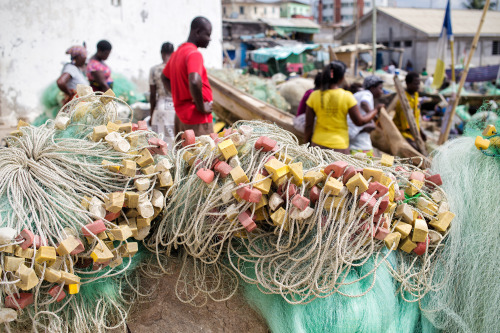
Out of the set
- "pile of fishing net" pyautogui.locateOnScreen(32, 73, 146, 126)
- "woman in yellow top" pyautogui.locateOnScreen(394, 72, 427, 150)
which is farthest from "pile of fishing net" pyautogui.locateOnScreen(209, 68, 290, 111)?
"woman in yellow top" pyautogui.locateOnScreen(394, 72, 427, 150)

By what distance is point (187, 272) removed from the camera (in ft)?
7.06

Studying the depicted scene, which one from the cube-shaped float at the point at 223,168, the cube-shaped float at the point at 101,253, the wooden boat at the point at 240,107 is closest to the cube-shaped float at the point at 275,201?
the cube-shaped float at the point at 223,168

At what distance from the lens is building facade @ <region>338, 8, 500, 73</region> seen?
91.4ft

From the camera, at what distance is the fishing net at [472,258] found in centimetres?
198

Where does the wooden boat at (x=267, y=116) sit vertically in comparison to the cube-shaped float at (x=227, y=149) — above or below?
below

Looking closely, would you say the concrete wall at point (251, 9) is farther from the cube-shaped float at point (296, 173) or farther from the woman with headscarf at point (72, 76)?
the cube-shaped float at point (296, 173)

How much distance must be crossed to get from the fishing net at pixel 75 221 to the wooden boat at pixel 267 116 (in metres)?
2.58

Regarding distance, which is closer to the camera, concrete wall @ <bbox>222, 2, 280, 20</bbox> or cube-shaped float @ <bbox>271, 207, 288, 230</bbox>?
cube-shaped float @ <bbox>271, 207, 288, 230</bbox>

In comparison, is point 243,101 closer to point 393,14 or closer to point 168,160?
point 168,160

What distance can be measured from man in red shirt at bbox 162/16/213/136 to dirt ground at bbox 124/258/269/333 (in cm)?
183

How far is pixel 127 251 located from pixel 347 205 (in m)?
1.07

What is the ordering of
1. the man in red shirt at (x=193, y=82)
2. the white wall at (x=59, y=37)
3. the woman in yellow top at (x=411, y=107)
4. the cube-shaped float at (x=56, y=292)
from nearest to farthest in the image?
the cube-shaped float at (x=56, y=292)
the man in red shirt at (x=193, y=82)
the woman in yellow top at (x=411, y=107)
the white wall at (x=59, y=37)

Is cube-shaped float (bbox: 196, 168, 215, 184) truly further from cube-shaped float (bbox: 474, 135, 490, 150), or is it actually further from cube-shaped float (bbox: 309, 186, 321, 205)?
cube-shaped float (bbox: 474, 135, 490, 150)

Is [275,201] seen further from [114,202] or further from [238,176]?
[114,202]
